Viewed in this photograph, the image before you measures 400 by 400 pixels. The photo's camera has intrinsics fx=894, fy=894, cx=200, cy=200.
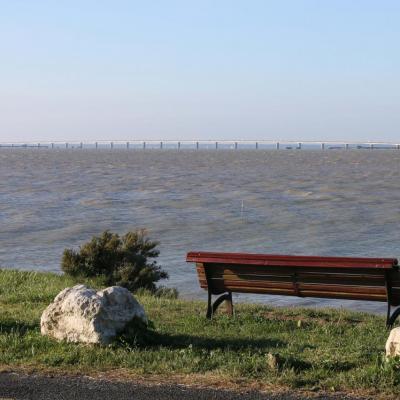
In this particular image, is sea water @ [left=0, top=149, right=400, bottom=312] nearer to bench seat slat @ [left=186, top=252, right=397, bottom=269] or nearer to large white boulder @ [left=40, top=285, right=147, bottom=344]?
bench seat slat @ [left=186, top=252, right=397, bottom=269]

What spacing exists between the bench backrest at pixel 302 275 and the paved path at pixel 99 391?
2.68m

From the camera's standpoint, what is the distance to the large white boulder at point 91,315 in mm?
7473

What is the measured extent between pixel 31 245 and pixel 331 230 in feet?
30.3

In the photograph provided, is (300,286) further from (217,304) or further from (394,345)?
(394,345)

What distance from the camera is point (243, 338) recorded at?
812 cm

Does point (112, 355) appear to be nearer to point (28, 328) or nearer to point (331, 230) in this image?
point (28, 328)

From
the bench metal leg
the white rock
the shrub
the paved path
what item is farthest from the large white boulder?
the shrub

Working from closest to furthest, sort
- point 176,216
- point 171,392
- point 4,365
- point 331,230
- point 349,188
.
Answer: point 171,392, point 4,365, point 331,230, point 176,216, point 349,188

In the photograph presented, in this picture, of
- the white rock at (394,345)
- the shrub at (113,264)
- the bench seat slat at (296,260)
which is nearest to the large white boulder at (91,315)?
the bench seat slat at (296,260)

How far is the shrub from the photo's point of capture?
14.9 metres

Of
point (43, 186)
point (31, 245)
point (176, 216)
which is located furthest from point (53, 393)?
point (43, 186)

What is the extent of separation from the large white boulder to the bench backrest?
5.90ft

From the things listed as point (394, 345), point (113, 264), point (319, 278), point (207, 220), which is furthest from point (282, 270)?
point (207, 220)

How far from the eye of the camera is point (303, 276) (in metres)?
8.97
